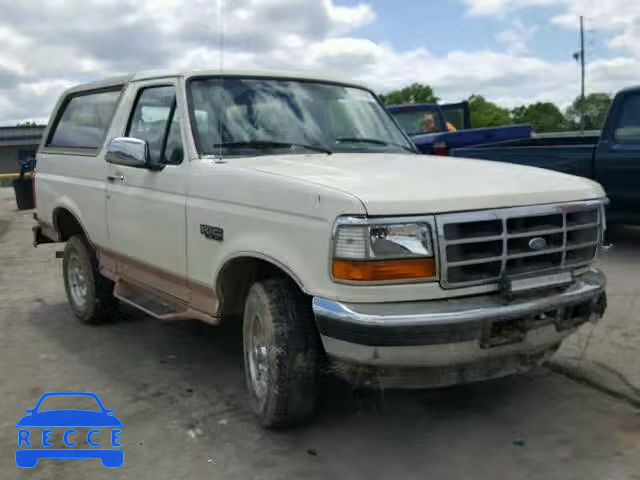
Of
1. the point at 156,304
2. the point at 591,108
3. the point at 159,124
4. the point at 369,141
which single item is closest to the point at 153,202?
the point at 159,124

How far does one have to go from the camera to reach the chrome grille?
10.5 ft

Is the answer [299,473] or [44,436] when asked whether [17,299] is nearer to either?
[44,436]

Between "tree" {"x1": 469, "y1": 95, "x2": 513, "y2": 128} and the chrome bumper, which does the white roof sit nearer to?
the chrome bumper

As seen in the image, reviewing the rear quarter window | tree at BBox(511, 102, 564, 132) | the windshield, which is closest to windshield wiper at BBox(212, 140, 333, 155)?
the windshield

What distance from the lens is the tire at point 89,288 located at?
234 inches

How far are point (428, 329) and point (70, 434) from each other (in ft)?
7.06

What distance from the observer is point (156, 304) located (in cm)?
484

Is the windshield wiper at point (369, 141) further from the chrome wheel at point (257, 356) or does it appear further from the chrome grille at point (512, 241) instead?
the chrome grille at point (512, 241)

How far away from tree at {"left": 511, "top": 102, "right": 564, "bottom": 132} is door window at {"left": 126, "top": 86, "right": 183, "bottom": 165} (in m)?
54.3

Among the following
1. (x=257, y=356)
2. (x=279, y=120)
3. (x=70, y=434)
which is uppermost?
(x=279, y=120)

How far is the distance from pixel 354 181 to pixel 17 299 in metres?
5.25

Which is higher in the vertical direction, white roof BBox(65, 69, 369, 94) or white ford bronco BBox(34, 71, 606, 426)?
white roof BBox(65, 69, 369, 94)

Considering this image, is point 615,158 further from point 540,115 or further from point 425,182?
point 540,115

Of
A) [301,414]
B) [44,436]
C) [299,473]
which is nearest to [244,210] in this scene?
[301,414]
